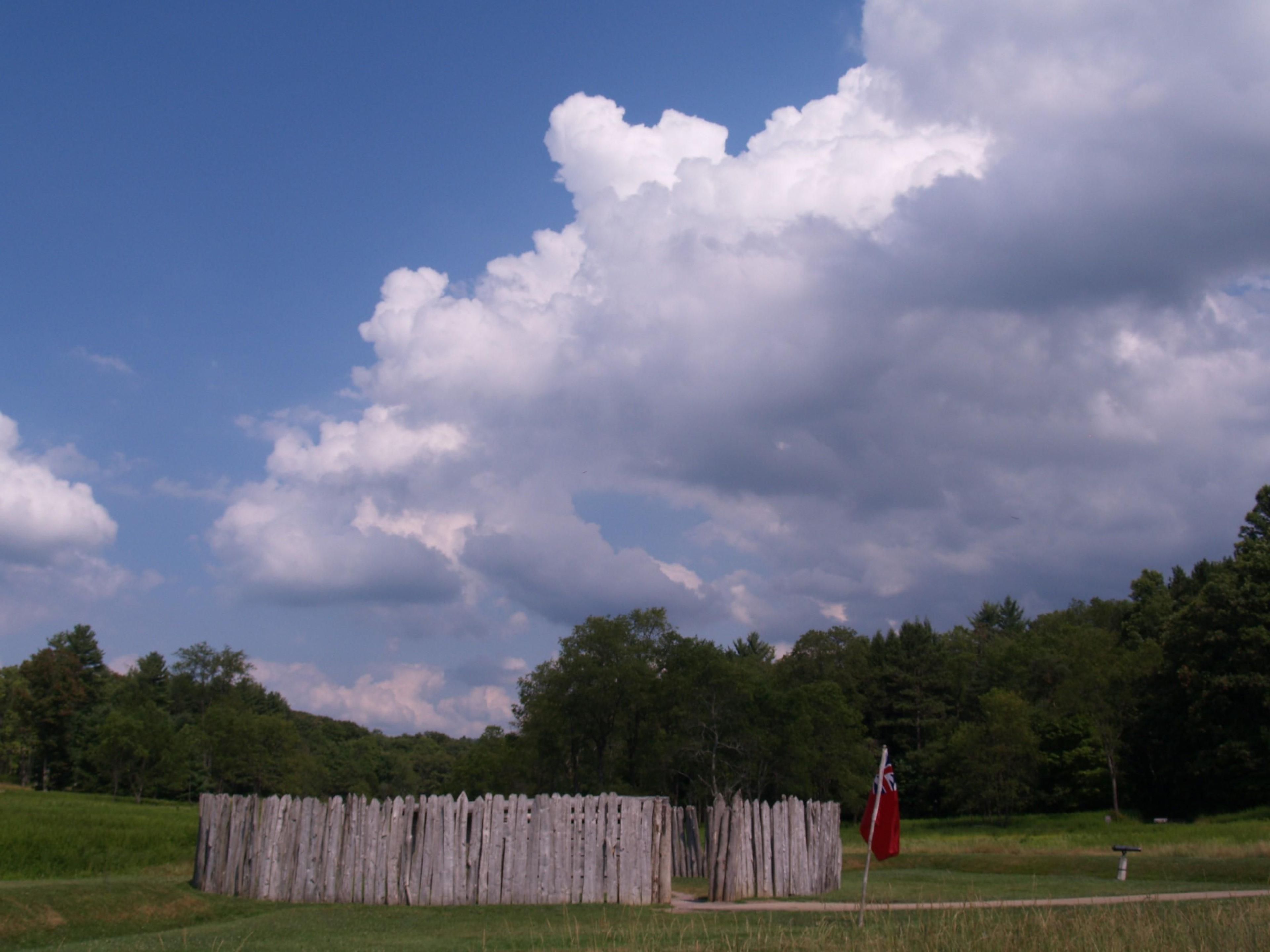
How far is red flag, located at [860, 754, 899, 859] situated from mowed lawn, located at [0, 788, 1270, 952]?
2.61 ft

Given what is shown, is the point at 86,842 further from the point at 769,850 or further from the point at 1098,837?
the point at 1098,837

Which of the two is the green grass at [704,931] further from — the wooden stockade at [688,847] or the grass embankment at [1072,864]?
the wooden stockade at [688,847]

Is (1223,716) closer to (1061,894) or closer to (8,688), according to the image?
(1061,894)

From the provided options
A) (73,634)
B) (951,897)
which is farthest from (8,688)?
(951,897)

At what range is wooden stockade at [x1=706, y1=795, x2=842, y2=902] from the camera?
16.0 metres

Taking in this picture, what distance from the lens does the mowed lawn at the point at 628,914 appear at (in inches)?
342

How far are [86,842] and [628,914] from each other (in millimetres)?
16790

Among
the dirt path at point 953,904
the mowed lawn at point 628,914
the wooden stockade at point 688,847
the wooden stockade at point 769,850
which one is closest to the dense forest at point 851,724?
the mowed lawn at point 628,914

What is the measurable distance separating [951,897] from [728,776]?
31.0 metres

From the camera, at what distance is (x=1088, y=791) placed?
172ft

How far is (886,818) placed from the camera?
1252cm

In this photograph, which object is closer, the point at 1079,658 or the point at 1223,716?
the point at 1223,716

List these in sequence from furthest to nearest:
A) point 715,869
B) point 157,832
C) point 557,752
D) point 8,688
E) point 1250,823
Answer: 1. point 8,688
2. point 557,752
3. point 1250,823
4. point 157,832
5. point 715,869

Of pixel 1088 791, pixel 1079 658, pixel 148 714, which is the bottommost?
pixel 1088 791
